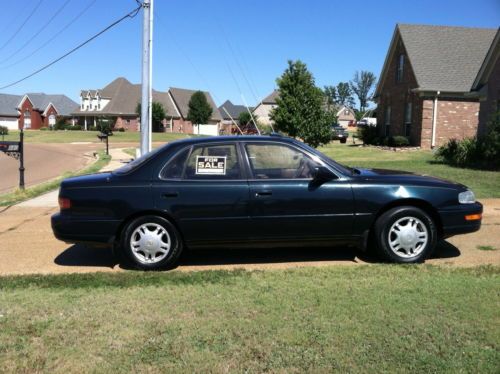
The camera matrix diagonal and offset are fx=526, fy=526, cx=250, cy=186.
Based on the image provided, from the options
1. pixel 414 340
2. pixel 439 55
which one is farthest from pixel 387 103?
pixel 414 340

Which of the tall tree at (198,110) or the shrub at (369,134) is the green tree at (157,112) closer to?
the tall tree at (198,110)

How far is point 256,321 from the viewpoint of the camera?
4.05 m

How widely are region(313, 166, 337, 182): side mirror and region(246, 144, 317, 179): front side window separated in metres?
0.10

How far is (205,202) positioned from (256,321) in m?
1.92

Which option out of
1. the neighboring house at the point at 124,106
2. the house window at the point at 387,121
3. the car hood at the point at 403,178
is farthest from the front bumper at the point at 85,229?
the neighboring house at the point at 124,106

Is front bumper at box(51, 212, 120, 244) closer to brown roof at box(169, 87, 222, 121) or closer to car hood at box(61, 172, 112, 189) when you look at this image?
car hood at box(61, 172, 112, 189)

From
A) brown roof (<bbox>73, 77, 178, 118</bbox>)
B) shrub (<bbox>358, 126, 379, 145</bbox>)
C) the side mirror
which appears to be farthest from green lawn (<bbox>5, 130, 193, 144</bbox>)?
the side mirror

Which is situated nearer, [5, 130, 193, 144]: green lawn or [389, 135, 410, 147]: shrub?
[389, 135, 410, 147]: shrub

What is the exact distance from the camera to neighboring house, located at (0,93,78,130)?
82.4m

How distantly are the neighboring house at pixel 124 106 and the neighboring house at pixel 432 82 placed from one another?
44.5m

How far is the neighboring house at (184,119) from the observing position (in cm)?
7338

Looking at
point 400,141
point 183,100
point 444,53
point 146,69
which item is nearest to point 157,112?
point 183,100

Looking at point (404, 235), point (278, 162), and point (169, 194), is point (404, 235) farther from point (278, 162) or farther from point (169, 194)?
point (169, 194)

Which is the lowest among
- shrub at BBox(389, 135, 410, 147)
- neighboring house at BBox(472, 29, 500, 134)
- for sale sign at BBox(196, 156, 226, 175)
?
for sale sign at BBox(196, 156, 226, 175)
